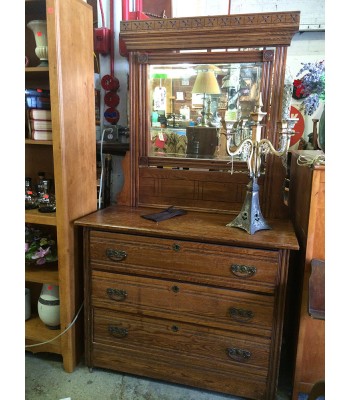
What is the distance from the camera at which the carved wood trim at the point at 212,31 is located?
A: 5.15 feet

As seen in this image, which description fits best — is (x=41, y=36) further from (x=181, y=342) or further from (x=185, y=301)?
(x=181, y=342)

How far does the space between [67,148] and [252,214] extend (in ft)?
3.11

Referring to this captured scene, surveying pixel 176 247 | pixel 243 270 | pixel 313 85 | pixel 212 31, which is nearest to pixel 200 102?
pixel 212 31

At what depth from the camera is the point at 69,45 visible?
157 centimetres

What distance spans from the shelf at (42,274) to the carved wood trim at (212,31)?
1317 millimetres

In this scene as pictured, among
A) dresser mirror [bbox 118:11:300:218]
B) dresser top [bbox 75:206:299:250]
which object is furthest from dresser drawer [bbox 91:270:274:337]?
dresser mirror [bbox 118:11:300:218]

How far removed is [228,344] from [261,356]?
0.51 ft

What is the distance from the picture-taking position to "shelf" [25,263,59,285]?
70.5 inches

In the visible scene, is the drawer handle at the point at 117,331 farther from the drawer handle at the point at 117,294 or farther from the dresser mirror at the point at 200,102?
the dresser mirror at the point at 200,102

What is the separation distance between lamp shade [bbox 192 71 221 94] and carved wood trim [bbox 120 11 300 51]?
0.13 meters

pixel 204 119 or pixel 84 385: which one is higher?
pixel 204 119

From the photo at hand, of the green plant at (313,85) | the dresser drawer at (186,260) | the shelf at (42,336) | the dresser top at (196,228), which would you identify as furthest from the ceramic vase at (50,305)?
the green plant at (313,85)
